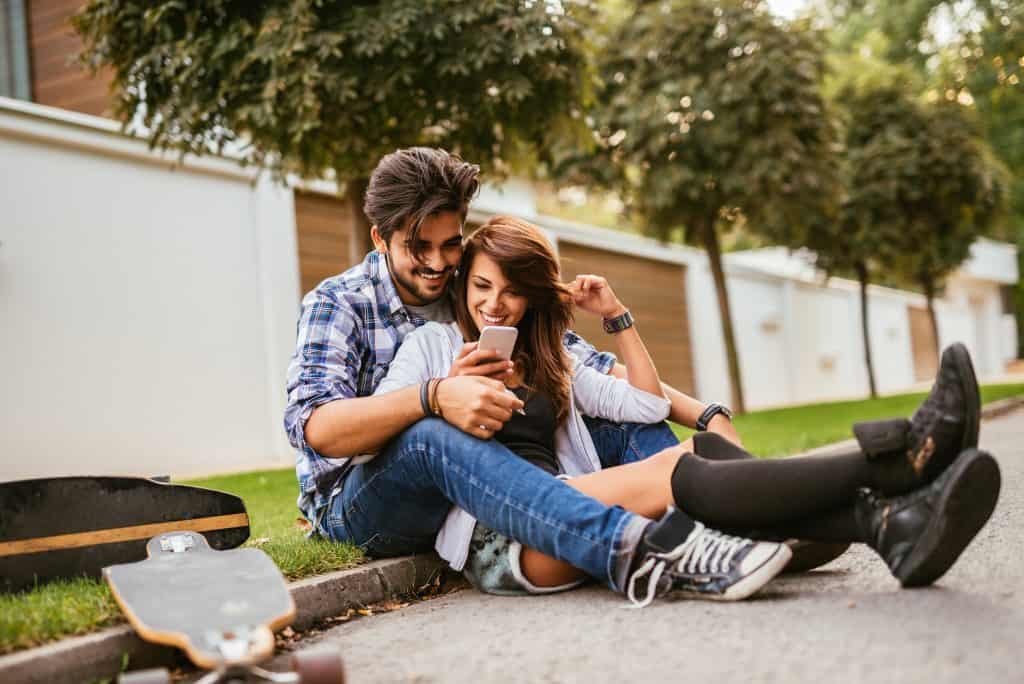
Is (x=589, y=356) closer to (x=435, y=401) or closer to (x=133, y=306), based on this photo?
(x=435, y=401)

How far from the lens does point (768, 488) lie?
262 cm

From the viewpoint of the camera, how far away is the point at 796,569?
10.2 feet

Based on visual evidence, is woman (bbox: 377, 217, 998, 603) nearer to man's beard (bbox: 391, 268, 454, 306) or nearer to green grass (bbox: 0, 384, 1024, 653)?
man's beard (bbox: 391, 268, 454, 306)

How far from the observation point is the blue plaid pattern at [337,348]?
3.15 m

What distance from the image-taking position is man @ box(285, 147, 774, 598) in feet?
9.08

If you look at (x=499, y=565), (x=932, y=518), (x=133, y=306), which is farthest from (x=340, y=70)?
(x=932, y=518)

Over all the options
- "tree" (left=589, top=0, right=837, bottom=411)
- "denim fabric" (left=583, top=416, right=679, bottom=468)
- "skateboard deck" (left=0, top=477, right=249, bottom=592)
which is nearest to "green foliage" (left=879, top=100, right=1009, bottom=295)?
"tree" (left=589, top=0, right=837, bottom=411)

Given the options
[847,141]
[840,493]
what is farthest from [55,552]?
[847,141]

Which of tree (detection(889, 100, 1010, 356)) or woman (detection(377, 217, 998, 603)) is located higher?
tree (detection(889, 100, 1010, 356))

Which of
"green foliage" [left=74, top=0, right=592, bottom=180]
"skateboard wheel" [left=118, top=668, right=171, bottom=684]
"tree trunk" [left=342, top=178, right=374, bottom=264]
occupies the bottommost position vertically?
"skateboard wheel" [left=118, top=668, right=171, bottom=684]

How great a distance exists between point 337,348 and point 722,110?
9.89 metres

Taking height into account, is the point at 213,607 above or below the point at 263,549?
above

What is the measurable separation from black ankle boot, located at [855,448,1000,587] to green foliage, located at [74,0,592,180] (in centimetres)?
431

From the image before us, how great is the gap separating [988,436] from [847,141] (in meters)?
9.46
